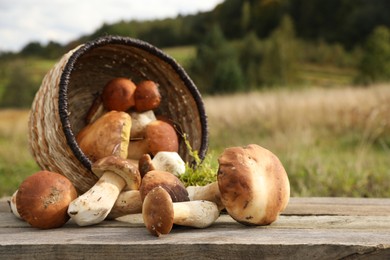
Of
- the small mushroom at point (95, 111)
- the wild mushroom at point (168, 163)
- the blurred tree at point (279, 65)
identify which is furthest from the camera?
the blurred tree at point (279, 65)

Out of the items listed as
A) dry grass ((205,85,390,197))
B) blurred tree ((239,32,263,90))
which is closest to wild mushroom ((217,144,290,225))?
dry grass ((205,85,390,197))

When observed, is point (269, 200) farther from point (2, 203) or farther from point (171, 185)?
point (2, 203)

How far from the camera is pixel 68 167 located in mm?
2254

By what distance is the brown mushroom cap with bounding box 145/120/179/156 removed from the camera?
2389 millimetres

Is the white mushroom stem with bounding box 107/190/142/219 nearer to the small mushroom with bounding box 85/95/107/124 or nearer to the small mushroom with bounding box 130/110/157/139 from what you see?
the small mushroom with bounding box 130/110/157/139

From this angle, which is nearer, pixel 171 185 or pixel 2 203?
pixel 171 185

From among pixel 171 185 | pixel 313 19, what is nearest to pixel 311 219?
pixel 171 185

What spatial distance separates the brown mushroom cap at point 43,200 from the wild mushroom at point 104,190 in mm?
46

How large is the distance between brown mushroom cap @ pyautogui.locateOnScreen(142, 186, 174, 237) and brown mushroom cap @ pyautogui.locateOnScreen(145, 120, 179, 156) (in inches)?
28.6

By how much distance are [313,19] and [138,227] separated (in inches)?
1709

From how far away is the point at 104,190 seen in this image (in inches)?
76.4

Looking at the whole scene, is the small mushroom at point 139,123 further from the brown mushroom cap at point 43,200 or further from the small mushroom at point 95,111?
the brown mushroom cap at point 43,200

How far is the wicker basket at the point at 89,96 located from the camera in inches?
86.8

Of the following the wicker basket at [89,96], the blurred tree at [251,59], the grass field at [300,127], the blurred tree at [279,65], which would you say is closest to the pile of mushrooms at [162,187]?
the wicker basket at [89,96]
